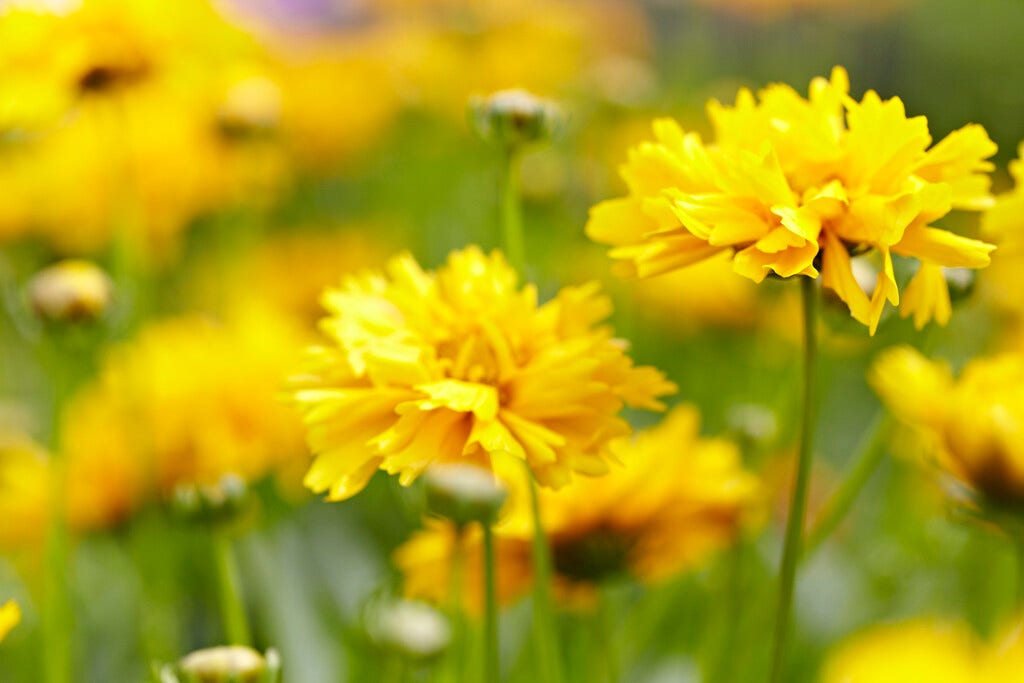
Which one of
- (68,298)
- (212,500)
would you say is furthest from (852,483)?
(68,298)

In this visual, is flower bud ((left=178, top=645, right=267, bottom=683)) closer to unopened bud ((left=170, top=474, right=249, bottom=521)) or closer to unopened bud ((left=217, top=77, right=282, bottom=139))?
unopened bud ((left=170, top=474, right=249, bottom=521))

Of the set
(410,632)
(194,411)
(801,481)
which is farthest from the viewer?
(194,411)

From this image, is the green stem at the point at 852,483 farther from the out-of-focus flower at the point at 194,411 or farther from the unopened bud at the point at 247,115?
the unopened bud at the point at 247,115

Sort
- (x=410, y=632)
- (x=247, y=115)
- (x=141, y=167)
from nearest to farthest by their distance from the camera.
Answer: (x=410, y=632)
(x=247, y=115)
(x=141, y=167)

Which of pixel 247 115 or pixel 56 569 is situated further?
pixel 247 115

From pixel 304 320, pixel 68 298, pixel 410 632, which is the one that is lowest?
pixel 304 320

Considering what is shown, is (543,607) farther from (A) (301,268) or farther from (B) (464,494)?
(A) (301,268)

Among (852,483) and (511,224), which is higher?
(511,224)

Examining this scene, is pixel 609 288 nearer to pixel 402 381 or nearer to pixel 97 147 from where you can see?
pixel 97 147
